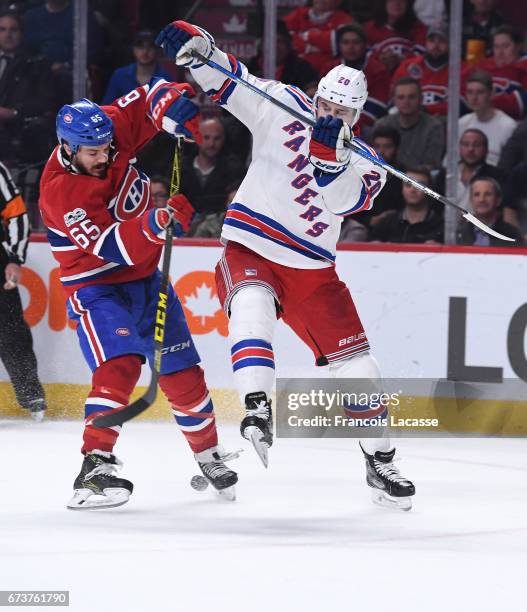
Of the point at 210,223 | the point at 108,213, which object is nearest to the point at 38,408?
the point at 210,223

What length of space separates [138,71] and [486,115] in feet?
5.05

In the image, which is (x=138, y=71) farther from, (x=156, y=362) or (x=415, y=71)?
(x=156, y=362)

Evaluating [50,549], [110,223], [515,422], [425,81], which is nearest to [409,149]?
[425,81]

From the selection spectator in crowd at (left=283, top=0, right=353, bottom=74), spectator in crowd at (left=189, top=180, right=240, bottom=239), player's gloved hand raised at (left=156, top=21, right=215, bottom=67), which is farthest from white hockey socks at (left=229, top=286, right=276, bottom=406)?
spectator in crowd at (left=283, top=0, right=353, bottom=74)

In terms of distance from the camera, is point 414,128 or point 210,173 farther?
point 210,173

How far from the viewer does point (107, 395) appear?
13.0 feet

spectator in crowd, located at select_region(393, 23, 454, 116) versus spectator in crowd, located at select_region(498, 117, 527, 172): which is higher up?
spectator in crowd, located at select_region(393, 23, 454, 116)

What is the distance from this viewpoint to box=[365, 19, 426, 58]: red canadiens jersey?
633 centimetres

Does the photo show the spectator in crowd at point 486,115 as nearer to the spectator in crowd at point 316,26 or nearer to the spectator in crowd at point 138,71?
the spectator in crowd at point 316,26

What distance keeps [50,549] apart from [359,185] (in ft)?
4.40

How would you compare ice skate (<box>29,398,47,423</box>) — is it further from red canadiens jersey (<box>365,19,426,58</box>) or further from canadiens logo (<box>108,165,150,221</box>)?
red canadiens jersey (<box>365,19,426,58</box>)

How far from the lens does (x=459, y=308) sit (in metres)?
5.62

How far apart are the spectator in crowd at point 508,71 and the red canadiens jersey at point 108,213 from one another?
230 cm

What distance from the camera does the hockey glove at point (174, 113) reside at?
4.02 meters
